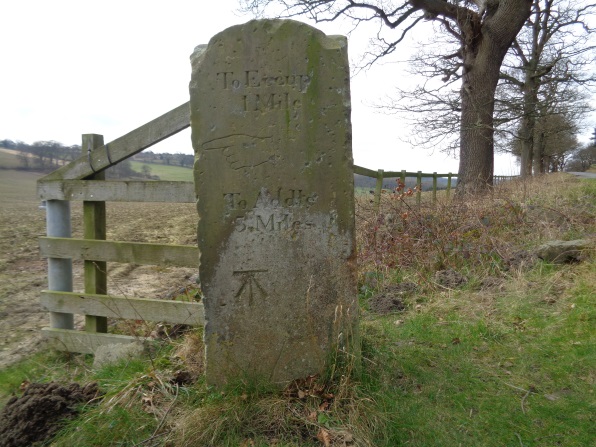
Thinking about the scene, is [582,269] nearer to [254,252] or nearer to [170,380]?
[254,252]

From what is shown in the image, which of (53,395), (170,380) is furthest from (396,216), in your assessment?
(53,395)

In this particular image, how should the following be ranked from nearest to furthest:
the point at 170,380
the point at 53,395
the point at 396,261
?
1. the point at 53,395
2. the point at 170,380
3. the point at 396,261

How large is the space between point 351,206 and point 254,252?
70 centimetres

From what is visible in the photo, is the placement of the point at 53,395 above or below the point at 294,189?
below

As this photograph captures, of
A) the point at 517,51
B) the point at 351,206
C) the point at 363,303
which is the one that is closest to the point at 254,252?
the point at 351,206

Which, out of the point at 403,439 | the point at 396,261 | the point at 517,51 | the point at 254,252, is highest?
the point at 517,51

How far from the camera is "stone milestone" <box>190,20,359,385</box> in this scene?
301cm

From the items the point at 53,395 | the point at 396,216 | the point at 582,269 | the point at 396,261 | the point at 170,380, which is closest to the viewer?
the point at 53,395

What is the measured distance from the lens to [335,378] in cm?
315

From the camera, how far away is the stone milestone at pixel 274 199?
301 centimetres

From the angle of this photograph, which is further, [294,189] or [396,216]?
[396,216]

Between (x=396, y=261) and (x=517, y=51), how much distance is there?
58.7 feet

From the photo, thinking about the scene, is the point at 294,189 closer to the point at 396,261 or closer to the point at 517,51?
the point at 396,261

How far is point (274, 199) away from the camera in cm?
308
